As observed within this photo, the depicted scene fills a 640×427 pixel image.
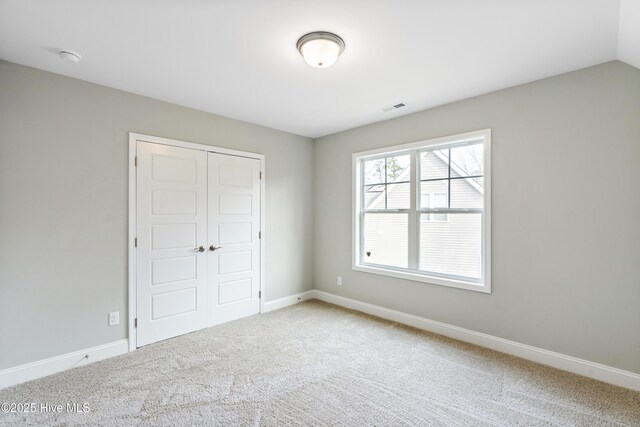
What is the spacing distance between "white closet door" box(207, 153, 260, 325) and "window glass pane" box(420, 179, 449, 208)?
222 centimetres

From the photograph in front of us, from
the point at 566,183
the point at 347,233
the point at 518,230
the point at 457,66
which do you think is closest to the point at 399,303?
the point at 347,233

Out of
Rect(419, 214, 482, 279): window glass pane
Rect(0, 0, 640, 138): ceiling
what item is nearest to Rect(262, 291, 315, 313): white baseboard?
Rect(419, 214, 482, 279): window glass pane

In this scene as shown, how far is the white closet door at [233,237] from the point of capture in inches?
145

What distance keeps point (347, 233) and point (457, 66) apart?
258 cm

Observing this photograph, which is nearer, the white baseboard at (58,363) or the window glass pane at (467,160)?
the white baseboard at (58,363)

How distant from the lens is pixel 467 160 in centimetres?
332

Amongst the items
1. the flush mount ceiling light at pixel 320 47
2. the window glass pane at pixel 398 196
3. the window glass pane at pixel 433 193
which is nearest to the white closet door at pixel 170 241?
the flush mount ceiling light at pixel 320 47

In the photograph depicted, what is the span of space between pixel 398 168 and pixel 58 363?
411 centimetres

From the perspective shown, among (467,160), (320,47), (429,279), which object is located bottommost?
(429,279)

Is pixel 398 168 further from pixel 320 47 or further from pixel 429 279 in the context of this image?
pixel 320 47

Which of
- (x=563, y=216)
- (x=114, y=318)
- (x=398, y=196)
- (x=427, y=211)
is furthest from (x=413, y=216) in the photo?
(x=114, y=318)

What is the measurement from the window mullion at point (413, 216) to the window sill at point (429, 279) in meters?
0.14

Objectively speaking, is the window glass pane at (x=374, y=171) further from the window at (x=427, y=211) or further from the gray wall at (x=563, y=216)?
the gray wall at (x=563, y=216)

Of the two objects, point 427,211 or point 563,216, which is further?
point 427,211
